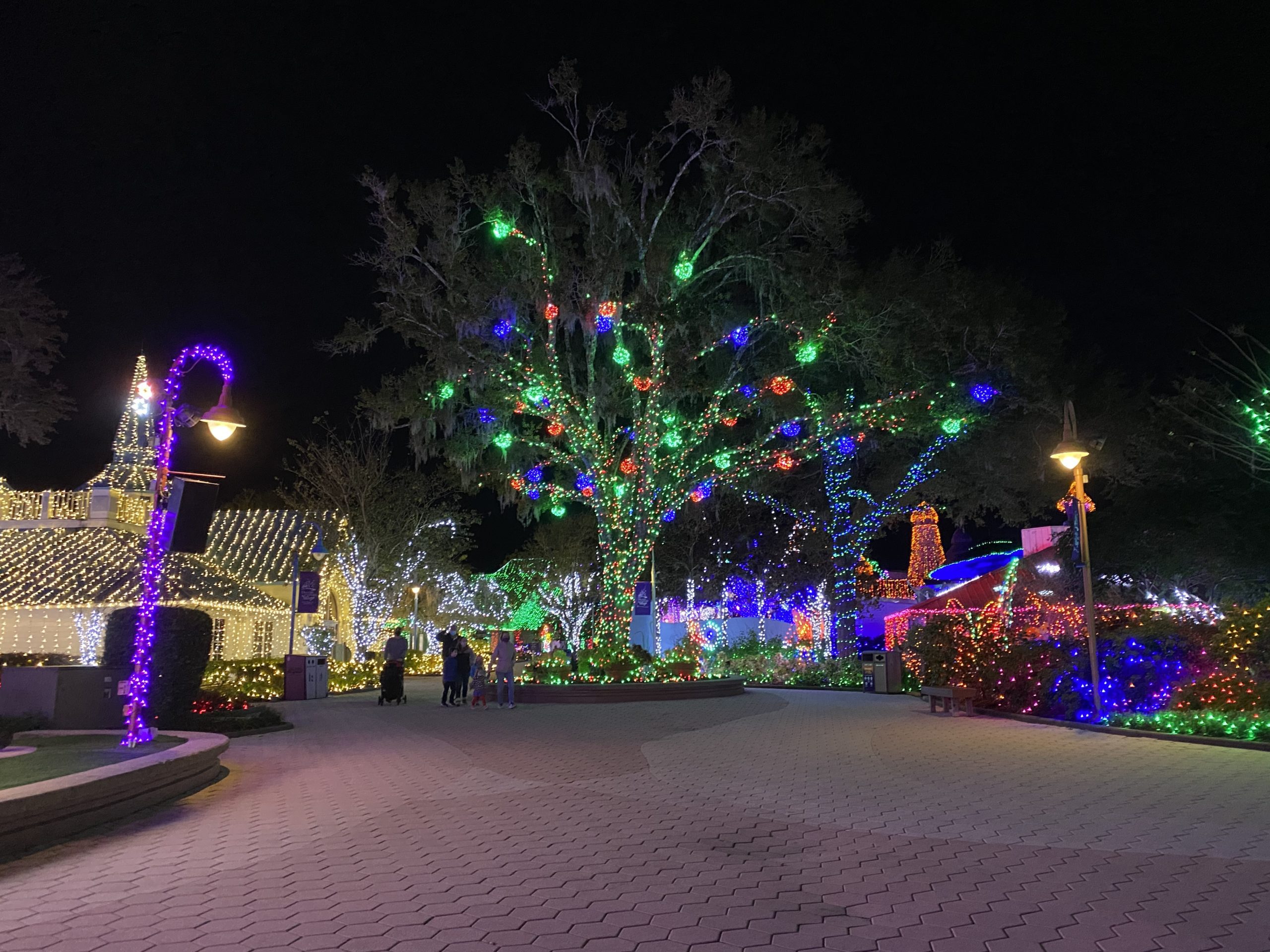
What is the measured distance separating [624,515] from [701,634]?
16.1m

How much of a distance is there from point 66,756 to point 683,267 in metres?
16.4

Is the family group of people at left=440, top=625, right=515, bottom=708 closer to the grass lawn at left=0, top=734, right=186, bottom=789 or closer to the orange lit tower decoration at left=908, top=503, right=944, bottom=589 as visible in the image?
the grass lawn at left=0, top=734, right=186, bottom=789

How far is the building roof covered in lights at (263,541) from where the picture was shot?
3322cm

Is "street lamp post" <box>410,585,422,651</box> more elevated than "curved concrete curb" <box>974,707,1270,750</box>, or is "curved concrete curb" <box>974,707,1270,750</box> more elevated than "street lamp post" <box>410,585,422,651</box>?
"street lamp post" <box>410,585,422,651</box>

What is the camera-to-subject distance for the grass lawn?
7.94 meters

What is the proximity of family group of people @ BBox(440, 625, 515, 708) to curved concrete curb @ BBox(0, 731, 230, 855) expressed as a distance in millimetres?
10697

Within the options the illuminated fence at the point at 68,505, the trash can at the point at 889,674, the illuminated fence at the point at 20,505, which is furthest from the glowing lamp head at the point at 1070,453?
the illuminated fence at the point at 20,505

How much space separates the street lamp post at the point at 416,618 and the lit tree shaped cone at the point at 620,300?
20.7 m

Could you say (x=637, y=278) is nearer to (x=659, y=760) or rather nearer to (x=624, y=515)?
(x=624, y=515)

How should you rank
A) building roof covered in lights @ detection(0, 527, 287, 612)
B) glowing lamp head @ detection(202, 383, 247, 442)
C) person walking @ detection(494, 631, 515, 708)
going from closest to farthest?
glowing lamp head @ detection(202, 383, 247, 442) → person walking @ detection(494, 631, 515, 708) → building roof covered in lights @ detection(0, 527, 287, 612)

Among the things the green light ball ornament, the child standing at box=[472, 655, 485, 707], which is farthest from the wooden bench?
the green light ball ornament

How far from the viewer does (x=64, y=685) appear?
13.5 metres

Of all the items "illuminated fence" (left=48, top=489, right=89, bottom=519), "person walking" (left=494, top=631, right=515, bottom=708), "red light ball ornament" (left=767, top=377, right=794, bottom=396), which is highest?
"red light ball ornament" (left=767, top=377, right=794, bottom=396)

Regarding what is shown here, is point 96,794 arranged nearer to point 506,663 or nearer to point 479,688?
point 506,663
